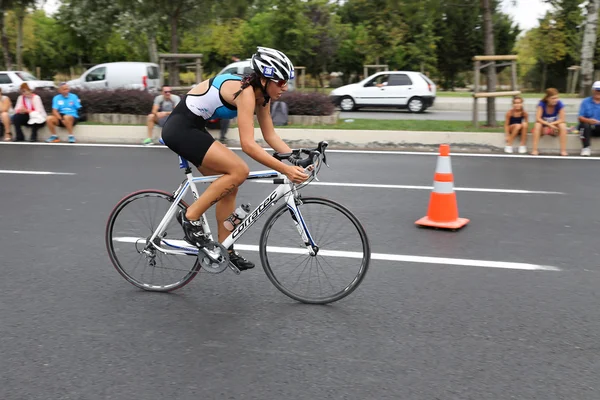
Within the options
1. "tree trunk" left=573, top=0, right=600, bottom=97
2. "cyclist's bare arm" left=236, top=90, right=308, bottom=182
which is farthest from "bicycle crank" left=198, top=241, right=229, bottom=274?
"tree trunk" left=573, top=0, right=600, bottom=97

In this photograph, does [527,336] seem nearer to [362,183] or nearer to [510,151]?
[362,183]

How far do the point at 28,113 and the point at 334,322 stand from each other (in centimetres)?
1266

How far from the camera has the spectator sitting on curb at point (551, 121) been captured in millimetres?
12547

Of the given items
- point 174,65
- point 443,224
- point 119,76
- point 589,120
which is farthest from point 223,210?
point 119,76

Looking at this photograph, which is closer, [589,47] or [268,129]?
[268,129]

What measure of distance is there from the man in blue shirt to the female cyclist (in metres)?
11.0

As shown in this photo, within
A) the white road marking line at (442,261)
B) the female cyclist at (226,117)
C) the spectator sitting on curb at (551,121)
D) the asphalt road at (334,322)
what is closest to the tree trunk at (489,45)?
the spectator sitting on curb at (551,121)

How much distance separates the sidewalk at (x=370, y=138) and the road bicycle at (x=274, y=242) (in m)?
9.27

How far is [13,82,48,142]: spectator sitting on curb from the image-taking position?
14969 millimetres

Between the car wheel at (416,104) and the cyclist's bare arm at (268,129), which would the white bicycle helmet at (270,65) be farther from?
the car wheel at (416,104)

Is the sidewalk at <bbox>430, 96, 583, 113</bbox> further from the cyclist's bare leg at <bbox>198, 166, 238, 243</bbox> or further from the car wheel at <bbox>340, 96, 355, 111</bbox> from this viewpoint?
the cyclist's bare leg at <bbox>198, 166, 238, 243</bbox>

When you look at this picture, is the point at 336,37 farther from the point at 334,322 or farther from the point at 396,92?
the point at 334,322

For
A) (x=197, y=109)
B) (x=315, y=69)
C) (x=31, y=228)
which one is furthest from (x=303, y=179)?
(x=315, y=69)

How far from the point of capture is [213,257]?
4836mm
